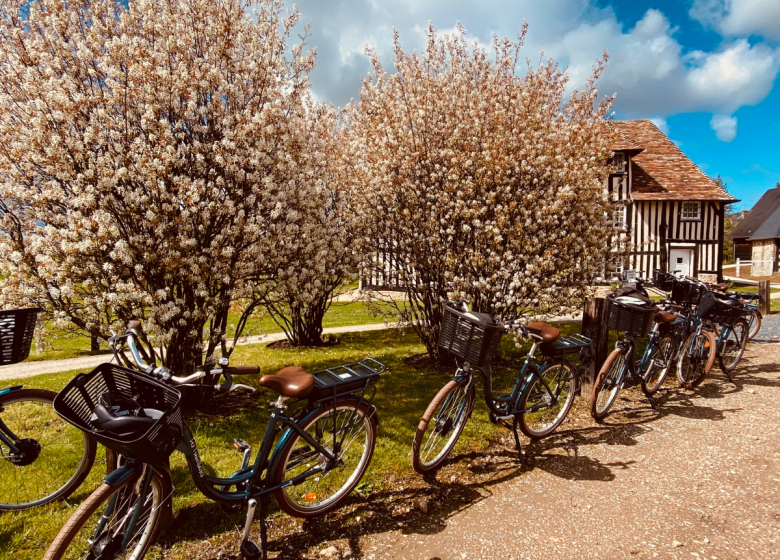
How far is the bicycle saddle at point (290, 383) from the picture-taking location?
293cm

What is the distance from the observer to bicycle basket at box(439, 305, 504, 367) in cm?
396

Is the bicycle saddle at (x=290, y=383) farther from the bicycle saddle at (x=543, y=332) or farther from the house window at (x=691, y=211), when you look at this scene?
the house window at (x=691, y=211)

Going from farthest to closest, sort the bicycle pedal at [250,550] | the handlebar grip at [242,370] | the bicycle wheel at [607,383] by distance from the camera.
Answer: the bicycle wheel at [607,383]
the bicycle pedal at [250,550]
the handlebar grip at [242,370]

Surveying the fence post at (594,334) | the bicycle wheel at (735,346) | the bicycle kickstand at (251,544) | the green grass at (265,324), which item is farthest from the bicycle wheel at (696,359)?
the bicycle kickstand at (251,544)

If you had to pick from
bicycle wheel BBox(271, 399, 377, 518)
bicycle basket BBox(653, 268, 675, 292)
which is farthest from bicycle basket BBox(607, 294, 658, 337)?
bicycle wheel BBox(271, 399, 377, 518)

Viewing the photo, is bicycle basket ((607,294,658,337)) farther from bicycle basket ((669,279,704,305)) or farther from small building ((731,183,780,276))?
small building ((731,183,780,276))

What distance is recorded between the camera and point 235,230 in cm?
499

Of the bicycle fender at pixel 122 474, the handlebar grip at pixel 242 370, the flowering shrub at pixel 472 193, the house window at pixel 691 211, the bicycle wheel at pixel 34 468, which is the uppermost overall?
the house window at pixel 691 211

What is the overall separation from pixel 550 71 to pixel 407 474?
27.3 ft

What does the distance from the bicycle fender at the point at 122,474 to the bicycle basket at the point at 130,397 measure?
0.39 ft

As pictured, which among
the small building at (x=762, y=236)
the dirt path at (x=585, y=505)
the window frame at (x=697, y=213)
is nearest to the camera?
the dirt path at (x=585, y=505)

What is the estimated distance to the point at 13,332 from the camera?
11.8 feet

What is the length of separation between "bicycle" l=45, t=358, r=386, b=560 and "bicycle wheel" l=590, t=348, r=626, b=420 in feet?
9.27

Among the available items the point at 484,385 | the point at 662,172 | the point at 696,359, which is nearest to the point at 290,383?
the point at 484,385
